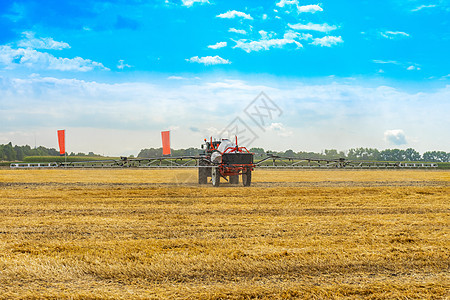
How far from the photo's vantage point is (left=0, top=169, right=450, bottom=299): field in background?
413cm

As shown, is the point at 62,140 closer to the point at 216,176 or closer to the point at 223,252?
the point at 216,176

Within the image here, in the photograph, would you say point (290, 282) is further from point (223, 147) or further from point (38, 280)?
point (223, 147)

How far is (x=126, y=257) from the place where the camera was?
16.8 ft

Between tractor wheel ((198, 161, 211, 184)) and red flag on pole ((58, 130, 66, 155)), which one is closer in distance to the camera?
tractor wheel ((198, 161, 211, 184))

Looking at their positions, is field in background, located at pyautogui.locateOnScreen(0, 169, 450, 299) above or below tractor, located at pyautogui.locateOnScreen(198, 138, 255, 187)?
below

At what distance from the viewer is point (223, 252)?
536cm

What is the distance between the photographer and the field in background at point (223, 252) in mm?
4129

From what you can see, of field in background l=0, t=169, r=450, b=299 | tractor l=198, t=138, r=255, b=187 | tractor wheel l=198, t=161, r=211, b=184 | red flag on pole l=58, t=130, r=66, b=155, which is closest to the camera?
field in background l=0, t=169, r=450, b=299

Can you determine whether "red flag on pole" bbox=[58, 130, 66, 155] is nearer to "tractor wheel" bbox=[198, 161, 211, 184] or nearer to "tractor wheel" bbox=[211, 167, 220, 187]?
"tractor wheel" bbox=[198, 161, 211, 184]

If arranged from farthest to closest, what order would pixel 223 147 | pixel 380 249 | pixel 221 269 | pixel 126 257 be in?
1. pixel 223 147
2. pixel 380 249
3. pixel 126 257
4. pixel 221 269

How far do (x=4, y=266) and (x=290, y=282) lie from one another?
12.7 feet

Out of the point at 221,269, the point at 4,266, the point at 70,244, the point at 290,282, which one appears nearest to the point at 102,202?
the point at 70,244

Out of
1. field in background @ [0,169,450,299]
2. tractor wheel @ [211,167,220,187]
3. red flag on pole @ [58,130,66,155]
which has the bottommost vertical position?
field in background @ [0,169,450,299]

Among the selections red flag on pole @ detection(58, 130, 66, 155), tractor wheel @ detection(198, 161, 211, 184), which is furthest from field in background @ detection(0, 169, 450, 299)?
red flag on pole @ detection(58, 130, 66, 155)
